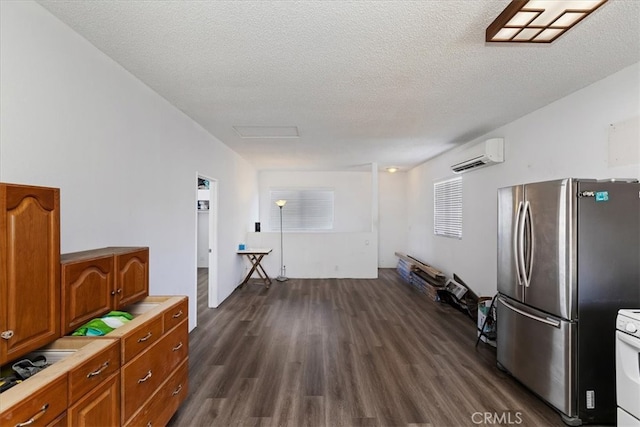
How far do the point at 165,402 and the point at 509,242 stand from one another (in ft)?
10.0

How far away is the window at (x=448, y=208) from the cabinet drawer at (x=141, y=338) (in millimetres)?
4669

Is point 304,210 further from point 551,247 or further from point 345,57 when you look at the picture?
point 551,247

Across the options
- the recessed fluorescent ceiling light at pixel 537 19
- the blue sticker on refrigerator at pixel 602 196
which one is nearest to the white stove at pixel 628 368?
the blue sticker on refrigerator at pixel 602 196

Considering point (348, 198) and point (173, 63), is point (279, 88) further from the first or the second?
point (348, 198)

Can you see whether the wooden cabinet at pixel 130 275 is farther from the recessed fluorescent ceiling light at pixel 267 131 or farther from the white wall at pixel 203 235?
the white wall at pixel 203 235

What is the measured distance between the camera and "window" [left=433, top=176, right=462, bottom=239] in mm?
5047

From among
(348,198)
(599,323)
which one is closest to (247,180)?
(348,198)

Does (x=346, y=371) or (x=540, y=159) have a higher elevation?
(x=540, y=159)

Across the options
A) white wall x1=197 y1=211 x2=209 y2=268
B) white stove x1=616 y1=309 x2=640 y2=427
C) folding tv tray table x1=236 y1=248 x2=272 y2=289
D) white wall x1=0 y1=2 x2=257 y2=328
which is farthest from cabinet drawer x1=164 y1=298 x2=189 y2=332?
white wall x1=197 y1=211 x2=209 y2=268

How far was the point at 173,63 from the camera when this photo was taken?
220 cm

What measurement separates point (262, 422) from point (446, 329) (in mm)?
2664

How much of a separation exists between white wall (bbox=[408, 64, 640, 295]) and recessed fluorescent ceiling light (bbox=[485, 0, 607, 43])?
1137 mm

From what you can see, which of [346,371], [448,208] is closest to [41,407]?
[346,371]

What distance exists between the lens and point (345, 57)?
2.09 m
